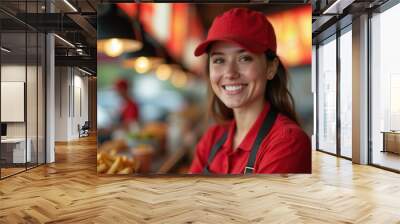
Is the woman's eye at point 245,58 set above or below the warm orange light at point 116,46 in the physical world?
below

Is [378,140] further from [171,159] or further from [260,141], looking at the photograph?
[171,159]

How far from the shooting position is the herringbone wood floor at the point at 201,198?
161 inches

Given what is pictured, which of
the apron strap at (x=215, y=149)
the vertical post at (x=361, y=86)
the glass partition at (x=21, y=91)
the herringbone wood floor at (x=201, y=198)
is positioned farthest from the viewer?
the vertical post at (x=361, y=86)

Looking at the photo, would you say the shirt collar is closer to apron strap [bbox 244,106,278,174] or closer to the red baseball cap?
apron strap [bbox 244,106,278,174]

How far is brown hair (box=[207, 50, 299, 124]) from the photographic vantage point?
5500mm

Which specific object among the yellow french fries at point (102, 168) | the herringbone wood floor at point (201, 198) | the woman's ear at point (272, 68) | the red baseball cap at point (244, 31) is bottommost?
the herringbone wood floor at point (201, 198)

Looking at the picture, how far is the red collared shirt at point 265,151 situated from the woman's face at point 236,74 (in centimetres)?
27

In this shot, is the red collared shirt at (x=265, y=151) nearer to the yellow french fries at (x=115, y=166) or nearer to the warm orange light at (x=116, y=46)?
the yellow french fries at (x=115, y=166)

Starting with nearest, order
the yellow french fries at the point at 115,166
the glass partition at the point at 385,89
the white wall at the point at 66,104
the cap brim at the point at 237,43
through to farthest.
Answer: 1. the cap brim at the point at 237,43
2. the yellow french fries at the point at 115,166
3. the glass partition at the point at 385,89
4. the white wall at the point at 66,104

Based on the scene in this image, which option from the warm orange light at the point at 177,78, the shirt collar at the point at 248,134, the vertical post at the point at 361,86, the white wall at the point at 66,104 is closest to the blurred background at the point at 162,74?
the warm orange light at the point at 177,78

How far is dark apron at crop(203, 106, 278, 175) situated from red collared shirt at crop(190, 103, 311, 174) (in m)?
0.04

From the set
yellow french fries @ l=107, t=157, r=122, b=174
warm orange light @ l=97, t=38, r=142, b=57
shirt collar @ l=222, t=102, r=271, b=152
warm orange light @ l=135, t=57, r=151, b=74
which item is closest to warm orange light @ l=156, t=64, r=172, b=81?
warm orange light @ l=135, t=57, r=151, b=74

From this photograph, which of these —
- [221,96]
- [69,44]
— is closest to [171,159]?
[221,96]

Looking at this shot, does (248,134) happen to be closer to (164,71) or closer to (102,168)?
(164,71)
